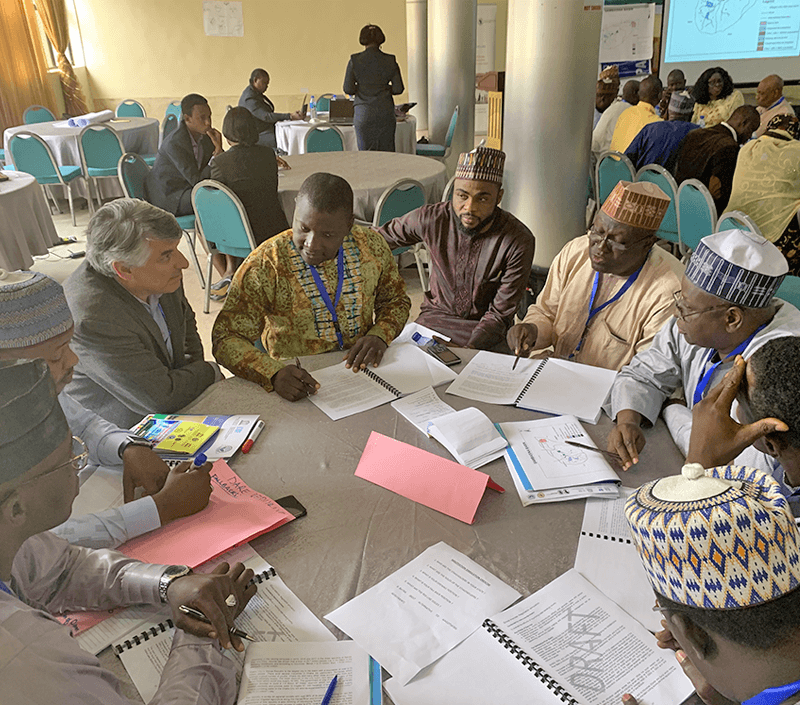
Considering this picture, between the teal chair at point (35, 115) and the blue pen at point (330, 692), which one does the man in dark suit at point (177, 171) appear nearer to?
the teal chair at point (35, 115)

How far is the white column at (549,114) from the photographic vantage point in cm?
→ 387

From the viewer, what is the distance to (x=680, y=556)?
31.0 inches

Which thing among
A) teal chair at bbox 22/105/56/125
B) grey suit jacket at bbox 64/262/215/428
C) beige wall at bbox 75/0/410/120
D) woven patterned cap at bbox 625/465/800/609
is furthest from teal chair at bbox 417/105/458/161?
woven patterned cap at bbox 625/465/800/609

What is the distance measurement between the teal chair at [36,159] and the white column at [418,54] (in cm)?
591

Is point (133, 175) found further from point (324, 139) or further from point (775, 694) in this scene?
point (775, 694)

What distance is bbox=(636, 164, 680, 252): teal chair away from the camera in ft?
13.4

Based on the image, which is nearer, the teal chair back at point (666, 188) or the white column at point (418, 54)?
the teal chair back at point (666, 188)

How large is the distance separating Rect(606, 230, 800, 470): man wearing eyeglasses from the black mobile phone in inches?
30.1

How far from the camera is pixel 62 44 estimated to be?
A: 30.2ft

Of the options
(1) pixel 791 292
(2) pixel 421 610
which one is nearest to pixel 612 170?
(1) pixel 791 292

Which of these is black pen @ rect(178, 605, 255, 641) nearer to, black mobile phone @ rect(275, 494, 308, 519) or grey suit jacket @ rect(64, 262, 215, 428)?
black mobile phone @ rect(275, 494, 308, 519)

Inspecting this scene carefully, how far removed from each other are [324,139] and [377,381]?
5.03 meters

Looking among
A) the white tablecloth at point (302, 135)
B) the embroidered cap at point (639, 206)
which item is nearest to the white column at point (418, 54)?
the white tablecloth at point (302, 135)

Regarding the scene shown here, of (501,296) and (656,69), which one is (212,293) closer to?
(501,296)
